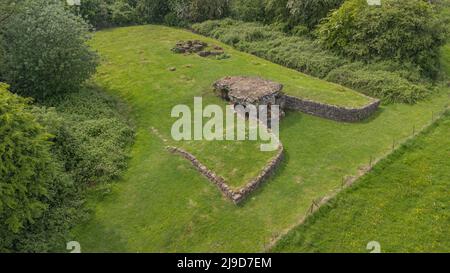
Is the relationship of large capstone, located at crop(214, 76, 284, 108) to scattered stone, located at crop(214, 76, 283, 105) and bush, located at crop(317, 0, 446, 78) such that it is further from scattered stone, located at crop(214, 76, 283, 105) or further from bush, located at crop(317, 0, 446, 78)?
bush, located at crop(317, 0, 446, 78)

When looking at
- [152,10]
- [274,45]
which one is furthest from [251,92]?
[152,10]

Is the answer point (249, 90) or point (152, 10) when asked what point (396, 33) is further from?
point (152, 10)

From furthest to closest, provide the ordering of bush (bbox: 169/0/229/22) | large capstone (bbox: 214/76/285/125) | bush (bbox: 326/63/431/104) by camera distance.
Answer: bush (bbox: 169/0/229/22) → bush (bbox: 326/63/431/104) → large capstone (bbox: 214/76/285/125)

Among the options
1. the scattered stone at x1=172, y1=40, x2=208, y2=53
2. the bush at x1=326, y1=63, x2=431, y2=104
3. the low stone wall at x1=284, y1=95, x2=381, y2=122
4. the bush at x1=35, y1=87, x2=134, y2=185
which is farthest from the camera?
the scattered stone at x1=172, y1=40, x2=208, y2=53

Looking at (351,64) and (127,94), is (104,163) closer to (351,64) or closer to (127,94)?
(127,94)

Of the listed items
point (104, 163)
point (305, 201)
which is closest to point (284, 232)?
point (305, 201)

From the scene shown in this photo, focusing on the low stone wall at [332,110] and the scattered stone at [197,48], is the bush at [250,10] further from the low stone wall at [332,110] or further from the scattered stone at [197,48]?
the low stone wall at [332,110]

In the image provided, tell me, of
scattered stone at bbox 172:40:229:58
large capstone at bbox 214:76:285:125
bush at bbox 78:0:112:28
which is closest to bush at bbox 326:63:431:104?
large capstone at bbox 214:76:285:125
